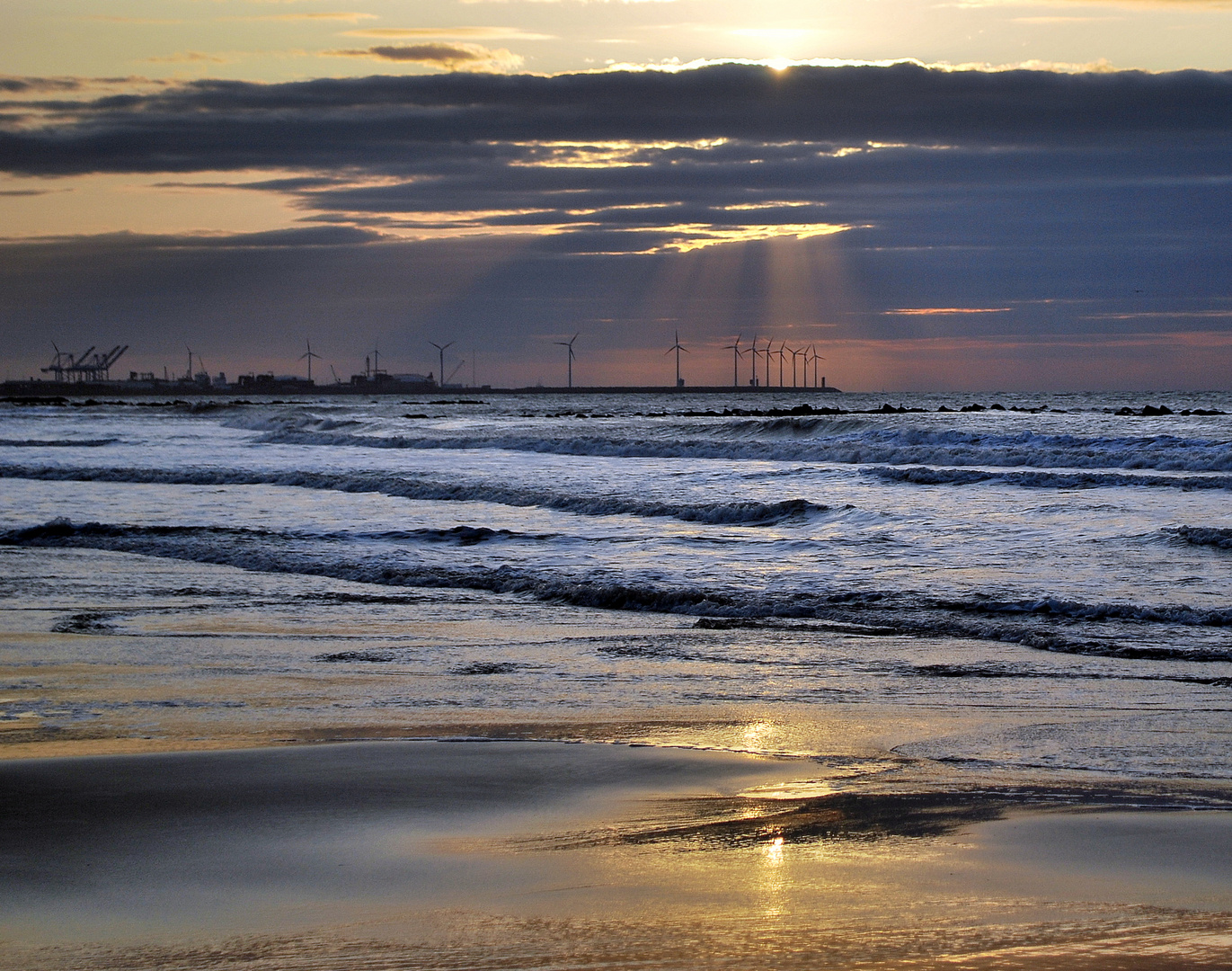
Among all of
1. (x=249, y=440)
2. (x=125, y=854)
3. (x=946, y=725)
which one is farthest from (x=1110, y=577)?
(x=249, y=440)

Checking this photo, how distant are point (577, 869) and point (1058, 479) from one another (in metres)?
19.2

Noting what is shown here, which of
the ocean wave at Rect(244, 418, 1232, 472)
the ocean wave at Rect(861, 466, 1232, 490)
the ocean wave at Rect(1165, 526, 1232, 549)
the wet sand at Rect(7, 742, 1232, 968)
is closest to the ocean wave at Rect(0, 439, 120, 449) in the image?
the ocean wave at Rect(244, 418, 1232, 472)

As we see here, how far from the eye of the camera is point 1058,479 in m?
21.0

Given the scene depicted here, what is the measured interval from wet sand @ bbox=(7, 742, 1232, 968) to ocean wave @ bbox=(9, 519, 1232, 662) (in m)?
3.62

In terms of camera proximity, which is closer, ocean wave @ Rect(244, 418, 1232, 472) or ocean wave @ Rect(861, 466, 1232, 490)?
ocean wave @ Rect(861, 466, 1232, 490)

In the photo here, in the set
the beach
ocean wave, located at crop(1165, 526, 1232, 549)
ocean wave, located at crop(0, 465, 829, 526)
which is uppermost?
the beach

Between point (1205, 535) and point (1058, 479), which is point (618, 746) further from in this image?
point (1058, 479)

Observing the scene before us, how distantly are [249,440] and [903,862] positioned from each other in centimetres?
4248

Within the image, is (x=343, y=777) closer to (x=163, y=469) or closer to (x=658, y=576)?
(x=658, y=576)

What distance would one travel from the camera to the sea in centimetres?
594

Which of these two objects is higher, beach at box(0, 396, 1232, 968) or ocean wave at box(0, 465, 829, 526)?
beach at box(0, 396, 1232, 968)

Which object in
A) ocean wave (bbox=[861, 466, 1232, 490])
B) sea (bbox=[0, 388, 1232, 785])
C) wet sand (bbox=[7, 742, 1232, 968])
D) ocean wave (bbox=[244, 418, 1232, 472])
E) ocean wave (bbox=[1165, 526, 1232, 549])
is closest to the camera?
wet sand (bbox=[7, 742, 1232, 968])

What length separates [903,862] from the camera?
380 centimetres

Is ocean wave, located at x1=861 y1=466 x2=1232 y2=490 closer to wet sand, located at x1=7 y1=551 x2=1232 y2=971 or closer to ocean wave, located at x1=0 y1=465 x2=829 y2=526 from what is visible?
ocean wave, located at x1=0 y1=465 x2=829 y2=526
